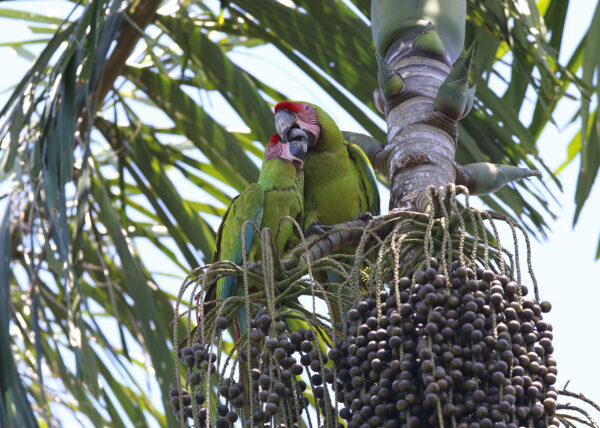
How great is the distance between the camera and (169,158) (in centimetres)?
311

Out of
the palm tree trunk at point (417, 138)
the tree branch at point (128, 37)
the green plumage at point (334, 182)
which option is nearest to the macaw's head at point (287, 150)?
the green plumage at point (334, 182)

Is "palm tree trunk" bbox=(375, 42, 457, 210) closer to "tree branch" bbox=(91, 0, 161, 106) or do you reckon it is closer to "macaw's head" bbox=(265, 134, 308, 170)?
"macaw's head" bbox=(265, 134, 308, 170)

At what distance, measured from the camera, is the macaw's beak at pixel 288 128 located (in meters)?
2.96

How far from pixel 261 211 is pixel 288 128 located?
35 centimetres

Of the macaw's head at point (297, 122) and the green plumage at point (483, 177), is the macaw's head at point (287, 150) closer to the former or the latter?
the macaw's head at point (297, 122)

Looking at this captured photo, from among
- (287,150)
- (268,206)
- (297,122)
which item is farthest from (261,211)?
(297,122)

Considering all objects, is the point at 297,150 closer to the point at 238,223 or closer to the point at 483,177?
the point at 238,223

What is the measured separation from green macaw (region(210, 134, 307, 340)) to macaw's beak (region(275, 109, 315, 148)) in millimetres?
22

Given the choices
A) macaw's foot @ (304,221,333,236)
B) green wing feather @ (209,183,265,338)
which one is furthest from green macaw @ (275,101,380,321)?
macaw's foot @ (304,221,333,236)

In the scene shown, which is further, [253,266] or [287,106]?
[287,106]

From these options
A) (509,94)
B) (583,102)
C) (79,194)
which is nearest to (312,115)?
(509,94)

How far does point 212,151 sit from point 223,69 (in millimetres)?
295

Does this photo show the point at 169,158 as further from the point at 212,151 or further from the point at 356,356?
the point at 356,356

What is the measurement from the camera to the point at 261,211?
9.36ft
